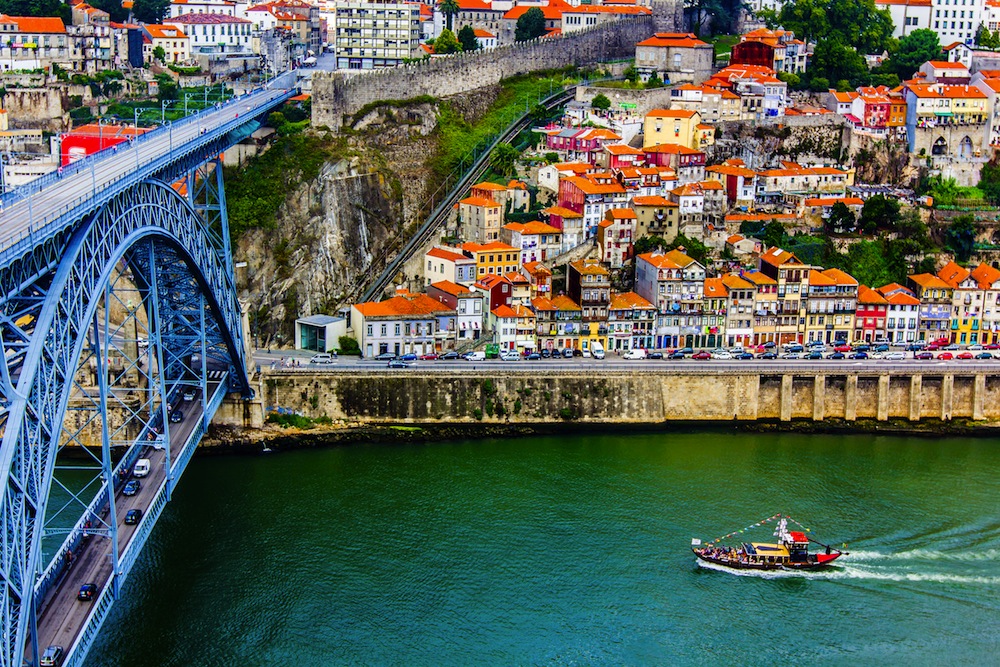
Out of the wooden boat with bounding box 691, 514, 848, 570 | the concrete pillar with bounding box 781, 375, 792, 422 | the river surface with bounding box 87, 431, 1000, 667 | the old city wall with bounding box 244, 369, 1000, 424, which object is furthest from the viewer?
the concrete pillar with bounding box 781, 375, 792, 422

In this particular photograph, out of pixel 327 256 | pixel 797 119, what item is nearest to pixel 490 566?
pixel 327 256

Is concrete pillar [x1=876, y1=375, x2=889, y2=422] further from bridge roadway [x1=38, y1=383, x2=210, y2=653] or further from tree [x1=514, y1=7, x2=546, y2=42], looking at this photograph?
tree [x1=514, y1=7, x2=546, y2=42]

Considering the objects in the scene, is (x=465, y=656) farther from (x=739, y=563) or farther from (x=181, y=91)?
(x=181, y=91)

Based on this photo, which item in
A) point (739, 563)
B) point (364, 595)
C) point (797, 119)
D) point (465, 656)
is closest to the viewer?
point (465, 656)

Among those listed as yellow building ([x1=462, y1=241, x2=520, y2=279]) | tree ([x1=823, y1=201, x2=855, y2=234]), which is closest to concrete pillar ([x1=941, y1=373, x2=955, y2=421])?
tree ([x1=823, y1=201, x2=855, y2=234])

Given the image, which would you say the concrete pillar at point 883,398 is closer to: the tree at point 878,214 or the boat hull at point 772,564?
the tree at point 878,214

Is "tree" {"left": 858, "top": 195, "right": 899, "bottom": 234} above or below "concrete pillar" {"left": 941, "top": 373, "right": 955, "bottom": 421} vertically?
above

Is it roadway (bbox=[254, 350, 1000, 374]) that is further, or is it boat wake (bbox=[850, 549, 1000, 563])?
roadway (bbox=[254, 350, 1000, 374])

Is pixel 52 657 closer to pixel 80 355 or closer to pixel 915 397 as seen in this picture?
pixel 80 355
